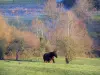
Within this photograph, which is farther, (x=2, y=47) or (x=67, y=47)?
(x=2, y=47)

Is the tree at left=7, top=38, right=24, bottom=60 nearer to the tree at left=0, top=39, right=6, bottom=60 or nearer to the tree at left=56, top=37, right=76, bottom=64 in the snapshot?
the tree at left=0, top=39, right=6, bottom=60

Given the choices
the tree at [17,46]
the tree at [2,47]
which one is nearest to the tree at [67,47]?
the tree at [17,46]

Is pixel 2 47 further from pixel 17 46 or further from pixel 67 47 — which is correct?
pixel 67 47

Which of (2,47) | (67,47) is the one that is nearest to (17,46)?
(2,47)

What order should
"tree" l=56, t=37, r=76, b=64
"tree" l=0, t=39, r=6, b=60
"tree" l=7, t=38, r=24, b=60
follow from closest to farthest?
"tree" l=56, t=37, r=76, b=64
"tree" l=0, t=39, r=6, b=60
"tree" l=7, t=38, r=24, b=60

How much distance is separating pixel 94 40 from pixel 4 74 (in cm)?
778

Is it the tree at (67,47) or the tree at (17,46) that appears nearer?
the tree at (67,47)

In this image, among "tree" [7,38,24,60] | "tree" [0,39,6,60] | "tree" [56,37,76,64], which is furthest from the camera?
"tree" [7,38,24,60]

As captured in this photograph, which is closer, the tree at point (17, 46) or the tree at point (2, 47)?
the tree at point (2, 47)

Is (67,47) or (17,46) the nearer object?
(67,47)

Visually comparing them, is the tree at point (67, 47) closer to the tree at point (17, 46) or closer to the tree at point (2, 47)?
the tree at point (17, 46)

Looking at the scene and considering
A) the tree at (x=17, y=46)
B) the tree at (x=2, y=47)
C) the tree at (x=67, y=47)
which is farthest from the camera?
the tree at (x=17, y=46)

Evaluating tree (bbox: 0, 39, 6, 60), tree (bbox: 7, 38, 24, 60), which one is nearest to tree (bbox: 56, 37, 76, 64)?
tree (bbox: 7, 38, 24, 60)

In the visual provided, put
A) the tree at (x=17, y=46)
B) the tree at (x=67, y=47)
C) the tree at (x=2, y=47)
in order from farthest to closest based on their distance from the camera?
the tree at (x=17, y=46) → the tree at (x=2, y=47) → the tree at (x=67, y=47)
